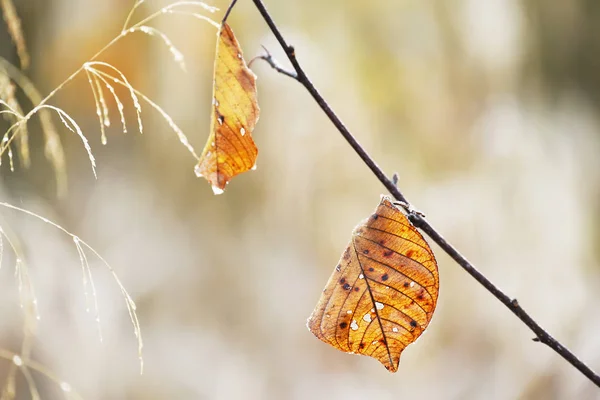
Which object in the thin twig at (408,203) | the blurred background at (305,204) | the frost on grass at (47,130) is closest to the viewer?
the thin twig at (408,203)

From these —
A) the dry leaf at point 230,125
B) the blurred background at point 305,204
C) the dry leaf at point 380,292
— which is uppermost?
the blurred background at point 305,204

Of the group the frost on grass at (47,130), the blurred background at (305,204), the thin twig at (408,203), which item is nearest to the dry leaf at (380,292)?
the thin twig at (408,203)

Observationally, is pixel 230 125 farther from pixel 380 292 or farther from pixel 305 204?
pixel 305 204

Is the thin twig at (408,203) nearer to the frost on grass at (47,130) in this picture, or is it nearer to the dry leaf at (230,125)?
the dry leaf at (230,125)

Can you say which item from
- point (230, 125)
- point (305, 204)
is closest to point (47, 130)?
point (230, 125)

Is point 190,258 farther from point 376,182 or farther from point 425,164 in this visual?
point 425,164

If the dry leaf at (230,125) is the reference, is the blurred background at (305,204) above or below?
above

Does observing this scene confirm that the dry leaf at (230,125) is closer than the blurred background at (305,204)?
Yes

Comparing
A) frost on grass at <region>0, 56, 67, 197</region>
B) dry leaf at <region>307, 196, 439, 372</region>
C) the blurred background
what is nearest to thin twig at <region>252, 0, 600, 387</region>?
dry leaf at <region>307, 196, 439, 372</region>
